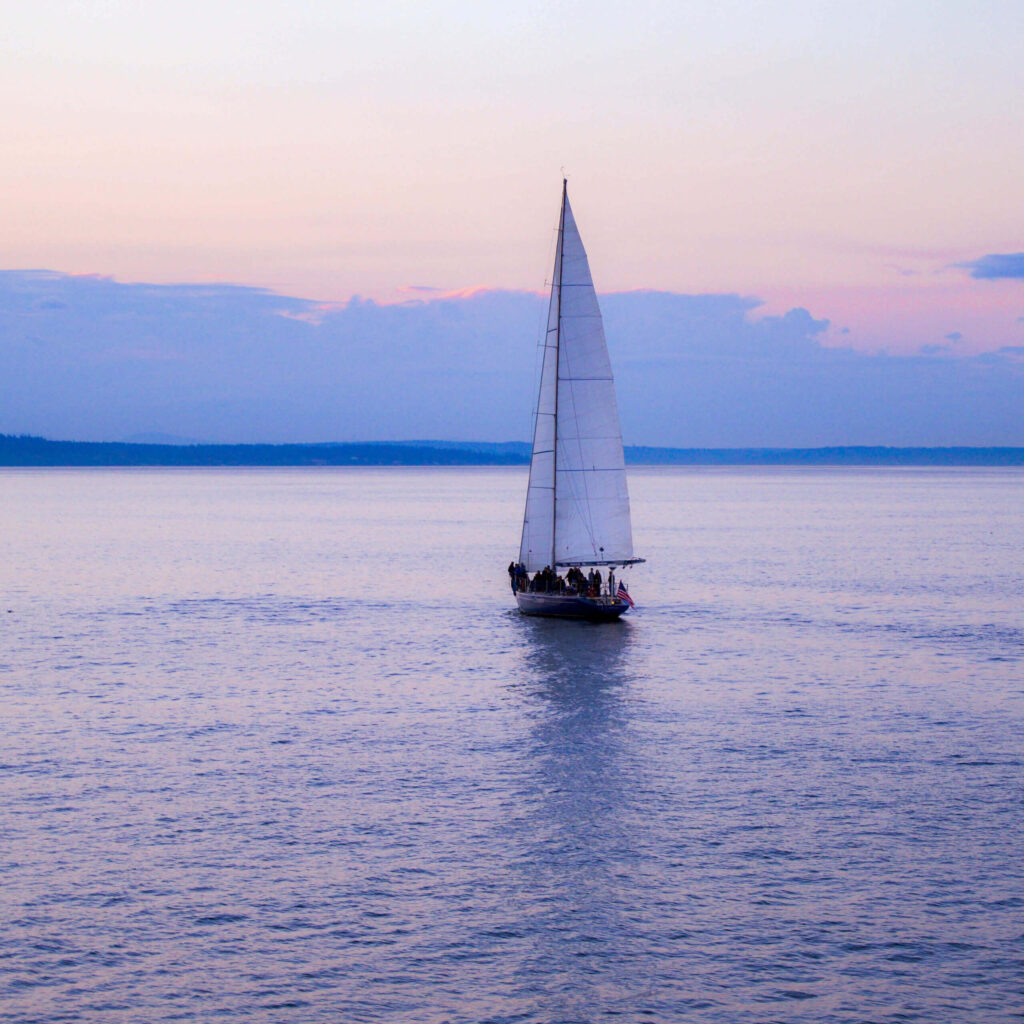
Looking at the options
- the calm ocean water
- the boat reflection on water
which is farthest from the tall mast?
the boat reflection on water

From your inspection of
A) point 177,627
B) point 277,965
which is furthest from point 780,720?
point 177,627

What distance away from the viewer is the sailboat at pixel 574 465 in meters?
59.4

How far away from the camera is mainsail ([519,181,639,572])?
59.3 metres

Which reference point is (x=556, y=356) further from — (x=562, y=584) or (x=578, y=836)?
(x=578, y=836)

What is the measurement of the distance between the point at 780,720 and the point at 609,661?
12403 mm

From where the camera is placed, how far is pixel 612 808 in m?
30.0

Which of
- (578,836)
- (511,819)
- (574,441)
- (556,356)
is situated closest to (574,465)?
(574,441)

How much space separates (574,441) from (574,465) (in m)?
1.12

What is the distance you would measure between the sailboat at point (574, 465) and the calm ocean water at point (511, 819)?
1869 millimetres

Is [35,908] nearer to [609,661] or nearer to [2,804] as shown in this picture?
[2,804]

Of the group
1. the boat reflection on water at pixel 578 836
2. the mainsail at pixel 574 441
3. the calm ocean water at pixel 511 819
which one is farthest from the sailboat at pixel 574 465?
the boat reflection on water at pixel 578 836

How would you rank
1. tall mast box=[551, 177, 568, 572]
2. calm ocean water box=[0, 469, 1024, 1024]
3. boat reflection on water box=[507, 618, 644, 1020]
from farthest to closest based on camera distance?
tall mast box=[551, 177, 568, 572] < boat reflection on water box=[507, 618, 644, 1020] < calm ocean water box=[0, 469, 1024, 1024]

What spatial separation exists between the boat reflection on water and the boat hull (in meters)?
10.6

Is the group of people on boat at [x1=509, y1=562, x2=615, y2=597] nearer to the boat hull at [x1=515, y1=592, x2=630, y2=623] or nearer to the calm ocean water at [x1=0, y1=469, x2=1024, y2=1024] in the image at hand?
the boat hull at [x1=515, y1=592, x2=630, y2=623]
